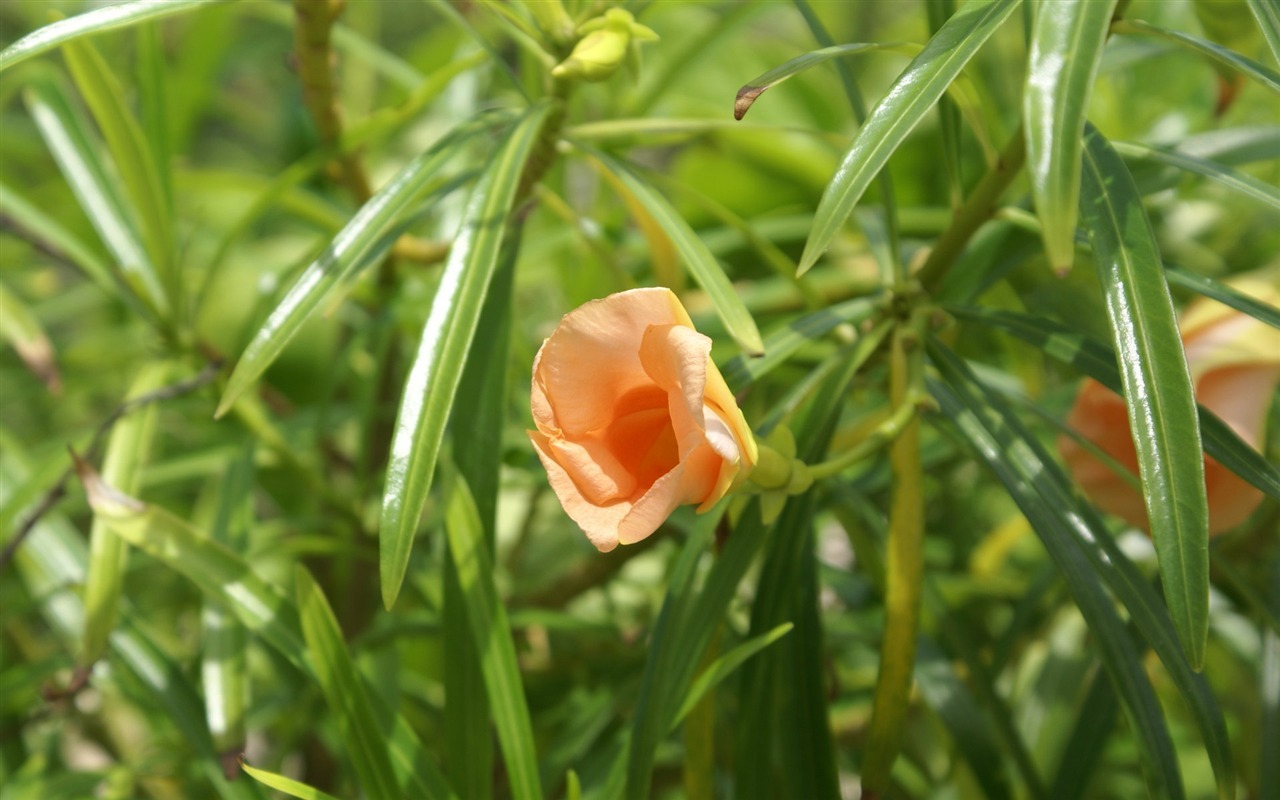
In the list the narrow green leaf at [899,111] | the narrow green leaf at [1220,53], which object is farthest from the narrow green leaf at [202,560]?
the narrow green leaf at [1220,53]

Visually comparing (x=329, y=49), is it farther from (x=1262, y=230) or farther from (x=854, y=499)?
(x=1262, y=230)

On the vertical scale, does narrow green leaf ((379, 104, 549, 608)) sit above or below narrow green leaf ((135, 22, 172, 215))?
below

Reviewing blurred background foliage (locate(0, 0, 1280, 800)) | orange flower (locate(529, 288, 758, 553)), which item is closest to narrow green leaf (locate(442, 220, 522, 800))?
blurred background foliage (locate(0, 0, 1280, 800))

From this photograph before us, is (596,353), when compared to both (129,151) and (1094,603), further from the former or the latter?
(129,151)

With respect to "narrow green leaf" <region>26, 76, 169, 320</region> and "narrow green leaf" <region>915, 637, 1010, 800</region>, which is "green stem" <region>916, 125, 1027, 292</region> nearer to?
"narrow green leaf" <region>915, 637, 1010, 800</region>

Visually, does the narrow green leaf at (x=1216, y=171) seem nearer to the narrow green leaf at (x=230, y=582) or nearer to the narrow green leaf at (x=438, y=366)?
the narrow green leaf at (x=438, y=366)

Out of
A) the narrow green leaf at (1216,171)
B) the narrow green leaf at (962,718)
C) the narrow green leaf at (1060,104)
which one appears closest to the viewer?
the narrow green leaf at (1060,104)
